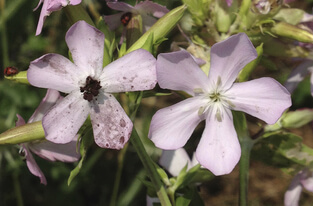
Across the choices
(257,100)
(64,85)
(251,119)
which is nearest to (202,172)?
(257,100)

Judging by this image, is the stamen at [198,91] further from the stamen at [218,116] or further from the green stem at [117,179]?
the green stem at [117,179]

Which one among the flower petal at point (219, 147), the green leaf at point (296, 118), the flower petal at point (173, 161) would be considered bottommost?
the flower petal at point (173, 161)

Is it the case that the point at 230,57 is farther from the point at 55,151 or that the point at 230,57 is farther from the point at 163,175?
the point at 55,151

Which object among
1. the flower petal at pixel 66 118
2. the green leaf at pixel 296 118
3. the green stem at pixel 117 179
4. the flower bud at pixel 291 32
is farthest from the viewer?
the green stem at pixel 117 179

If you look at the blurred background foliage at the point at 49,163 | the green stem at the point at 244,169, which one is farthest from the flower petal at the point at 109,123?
the blurred background foliage at the point at 49,163

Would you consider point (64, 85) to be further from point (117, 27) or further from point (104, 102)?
point (117, 27)

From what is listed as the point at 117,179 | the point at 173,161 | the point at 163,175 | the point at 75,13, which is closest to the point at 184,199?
the point at 163,175

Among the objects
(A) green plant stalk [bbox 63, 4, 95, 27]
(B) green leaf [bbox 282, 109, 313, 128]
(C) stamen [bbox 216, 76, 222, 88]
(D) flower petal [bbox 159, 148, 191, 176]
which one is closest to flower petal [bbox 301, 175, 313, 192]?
(B) green leaf [bbox 282, 109, 313, 128]
